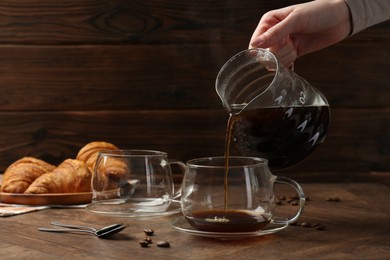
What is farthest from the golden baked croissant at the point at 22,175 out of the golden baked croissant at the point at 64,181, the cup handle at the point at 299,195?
the cup handle at the point at 299,195

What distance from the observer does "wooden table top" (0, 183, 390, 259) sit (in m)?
0.94

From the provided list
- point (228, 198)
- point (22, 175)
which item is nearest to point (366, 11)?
point (228, 198)

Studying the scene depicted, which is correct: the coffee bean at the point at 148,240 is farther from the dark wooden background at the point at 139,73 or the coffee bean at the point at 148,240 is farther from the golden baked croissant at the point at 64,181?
the dark wooden background at the point at 139,73

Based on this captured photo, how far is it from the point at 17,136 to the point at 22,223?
42.3 inches

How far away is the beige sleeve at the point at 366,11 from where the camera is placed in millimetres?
1507

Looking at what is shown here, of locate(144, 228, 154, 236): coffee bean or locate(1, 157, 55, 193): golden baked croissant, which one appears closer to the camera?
locate(144, 228, 154, 236): coffee bean

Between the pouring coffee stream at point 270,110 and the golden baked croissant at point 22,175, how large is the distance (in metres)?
0.50

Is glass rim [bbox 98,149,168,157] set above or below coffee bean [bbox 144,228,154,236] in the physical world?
above

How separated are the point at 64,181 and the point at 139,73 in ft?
2.64

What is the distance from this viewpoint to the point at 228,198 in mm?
988

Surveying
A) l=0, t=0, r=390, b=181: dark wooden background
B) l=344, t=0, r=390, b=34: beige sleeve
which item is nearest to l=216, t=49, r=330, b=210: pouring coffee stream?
l=344, t=0, r=390, b=34: beige sleeve

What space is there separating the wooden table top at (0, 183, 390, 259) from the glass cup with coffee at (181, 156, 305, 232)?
3 centimetres

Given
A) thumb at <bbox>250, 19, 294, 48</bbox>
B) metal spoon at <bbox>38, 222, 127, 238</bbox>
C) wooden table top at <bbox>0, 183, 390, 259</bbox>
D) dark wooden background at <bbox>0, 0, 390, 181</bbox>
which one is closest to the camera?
wooden table top at <bbox>0, 183, 390, 259</bbox>

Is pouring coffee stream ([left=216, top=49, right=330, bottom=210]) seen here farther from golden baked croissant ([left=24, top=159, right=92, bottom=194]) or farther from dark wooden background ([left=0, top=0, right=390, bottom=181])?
dark wooden background ([left=0, top=0, right=390, bottom=181])
